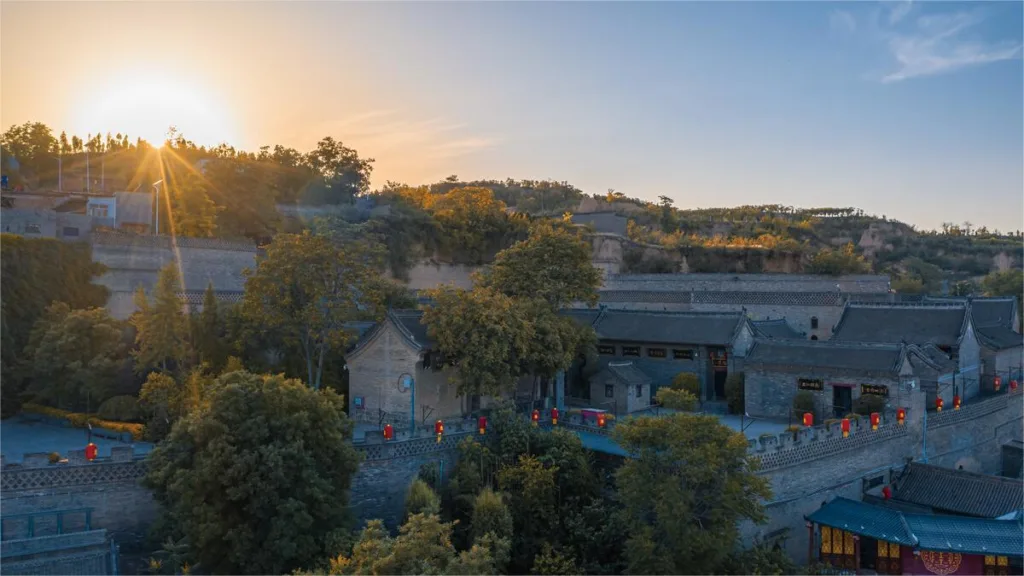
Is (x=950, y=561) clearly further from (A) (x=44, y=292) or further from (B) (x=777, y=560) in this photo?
(A) (x=44, y=292)

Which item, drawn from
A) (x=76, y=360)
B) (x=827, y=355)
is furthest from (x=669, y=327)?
(x=76, y=360)

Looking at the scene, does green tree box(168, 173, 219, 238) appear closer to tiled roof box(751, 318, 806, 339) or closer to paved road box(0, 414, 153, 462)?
paved road box(0, 414, 153, 462)

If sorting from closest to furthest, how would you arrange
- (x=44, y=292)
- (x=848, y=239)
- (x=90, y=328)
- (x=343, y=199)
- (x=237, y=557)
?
(x=237, y=557)
(x=90, y=328)
(x=44, y=292)
(x=343, y=199)
(x=848, y=239)

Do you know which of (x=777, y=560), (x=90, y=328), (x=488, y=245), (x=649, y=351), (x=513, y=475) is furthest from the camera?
(x=488, y=245)

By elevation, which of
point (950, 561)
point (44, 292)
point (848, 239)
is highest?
point (848, 239)

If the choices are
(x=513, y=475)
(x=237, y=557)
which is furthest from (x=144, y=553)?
(x=513, y=475)

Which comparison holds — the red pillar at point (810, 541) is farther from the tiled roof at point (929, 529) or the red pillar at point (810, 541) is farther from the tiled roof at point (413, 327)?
the tiled roof at point (413, 327)

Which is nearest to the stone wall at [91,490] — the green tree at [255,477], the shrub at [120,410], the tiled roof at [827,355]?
the green tree at [255,477]
